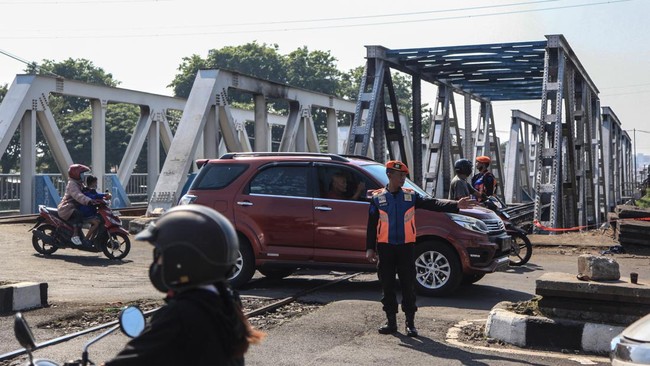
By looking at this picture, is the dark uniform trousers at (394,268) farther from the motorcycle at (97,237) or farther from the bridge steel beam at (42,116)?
the bridge steel beam at (42,116)

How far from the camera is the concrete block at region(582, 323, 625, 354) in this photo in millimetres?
6988

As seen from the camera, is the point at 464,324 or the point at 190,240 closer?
the point at 190,240

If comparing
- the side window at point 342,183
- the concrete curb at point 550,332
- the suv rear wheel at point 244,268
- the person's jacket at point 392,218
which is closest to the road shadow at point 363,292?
the suv rear wheel at point 244,268

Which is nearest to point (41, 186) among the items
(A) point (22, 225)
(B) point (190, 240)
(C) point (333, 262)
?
(A) point (22, 225)

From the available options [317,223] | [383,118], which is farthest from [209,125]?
[317,223]

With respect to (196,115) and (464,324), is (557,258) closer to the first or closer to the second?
(464,324)

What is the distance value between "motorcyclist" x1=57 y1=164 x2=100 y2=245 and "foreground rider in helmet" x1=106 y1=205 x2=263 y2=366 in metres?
11.8

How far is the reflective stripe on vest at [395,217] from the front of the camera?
317 inches

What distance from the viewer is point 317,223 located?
34.7 ft

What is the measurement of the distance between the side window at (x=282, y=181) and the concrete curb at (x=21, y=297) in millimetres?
3054

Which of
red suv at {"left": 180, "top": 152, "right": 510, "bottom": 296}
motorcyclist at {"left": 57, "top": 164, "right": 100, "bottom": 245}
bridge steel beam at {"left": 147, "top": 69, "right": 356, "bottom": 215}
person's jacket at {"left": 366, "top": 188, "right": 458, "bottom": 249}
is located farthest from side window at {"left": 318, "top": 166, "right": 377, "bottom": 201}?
bridge steel beam at {"left": 147, "top": 69, "right": 356, "bottom": 215}

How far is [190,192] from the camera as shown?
11188 millimetres

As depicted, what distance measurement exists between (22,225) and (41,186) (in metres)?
3.28

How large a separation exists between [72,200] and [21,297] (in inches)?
231
